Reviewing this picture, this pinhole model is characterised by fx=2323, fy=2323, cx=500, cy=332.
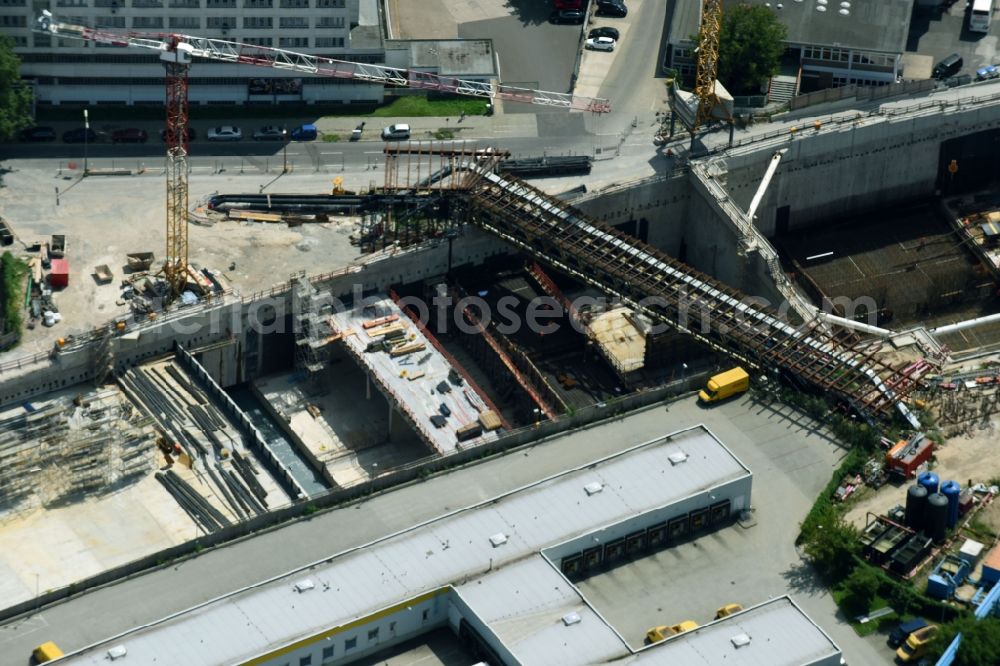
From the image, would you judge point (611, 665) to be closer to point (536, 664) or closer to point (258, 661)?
point (536, 664)

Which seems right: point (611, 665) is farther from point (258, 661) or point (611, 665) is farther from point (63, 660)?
point (63, 660)

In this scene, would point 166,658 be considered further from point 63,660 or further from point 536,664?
point 536,664

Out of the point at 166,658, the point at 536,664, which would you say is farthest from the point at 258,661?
the point at 536,664

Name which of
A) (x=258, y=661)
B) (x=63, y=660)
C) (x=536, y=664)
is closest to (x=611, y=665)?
(x=536, y=664)

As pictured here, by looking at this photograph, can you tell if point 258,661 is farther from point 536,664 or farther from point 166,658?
point 536,664

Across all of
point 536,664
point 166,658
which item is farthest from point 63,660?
point 536,664

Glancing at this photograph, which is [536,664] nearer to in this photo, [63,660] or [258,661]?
[258,661]
